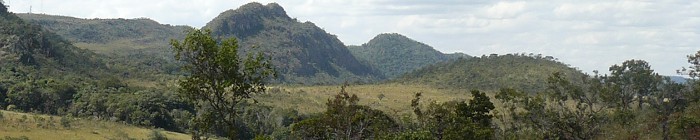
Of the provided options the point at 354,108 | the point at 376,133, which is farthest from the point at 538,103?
the point at 354,108

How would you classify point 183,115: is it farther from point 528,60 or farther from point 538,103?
point 528,60

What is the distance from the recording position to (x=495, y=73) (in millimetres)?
119562

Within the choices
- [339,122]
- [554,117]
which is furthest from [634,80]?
[339,122]

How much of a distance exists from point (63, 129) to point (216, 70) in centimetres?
4304

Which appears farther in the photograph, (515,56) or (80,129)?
(515,56)

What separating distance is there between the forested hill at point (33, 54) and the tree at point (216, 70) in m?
72.6

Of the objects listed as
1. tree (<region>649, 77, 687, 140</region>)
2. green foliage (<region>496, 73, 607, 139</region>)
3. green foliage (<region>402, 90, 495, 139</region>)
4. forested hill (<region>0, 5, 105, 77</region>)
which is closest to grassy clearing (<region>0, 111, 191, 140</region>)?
forested hill (<region>0, 5, 105, 77</region>)

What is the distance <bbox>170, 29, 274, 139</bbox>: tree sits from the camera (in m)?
19.2

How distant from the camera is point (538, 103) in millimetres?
40469

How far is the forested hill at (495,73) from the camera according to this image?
11068cm

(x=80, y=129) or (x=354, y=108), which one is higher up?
(x=354, y=108)

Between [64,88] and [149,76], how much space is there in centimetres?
3572

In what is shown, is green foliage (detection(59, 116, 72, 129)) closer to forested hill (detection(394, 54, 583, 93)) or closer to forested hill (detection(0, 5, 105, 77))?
forested hill (detection(0, 5, 105, 77))

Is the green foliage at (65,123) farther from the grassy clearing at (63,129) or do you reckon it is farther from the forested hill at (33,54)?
the forested hill at (33,54)
